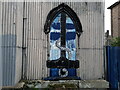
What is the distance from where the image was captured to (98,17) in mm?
7480

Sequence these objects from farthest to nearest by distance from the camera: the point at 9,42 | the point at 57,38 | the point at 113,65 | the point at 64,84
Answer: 1. the point at 57,38
2. the point at 113,65
3. the point at 64,84
4. the point at 9,42

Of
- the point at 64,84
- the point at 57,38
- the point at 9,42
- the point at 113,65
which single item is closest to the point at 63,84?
the point at 64,84

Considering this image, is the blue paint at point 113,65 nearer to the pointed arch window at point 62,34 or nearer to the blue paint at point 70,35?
the pointed arch window at point 62,34

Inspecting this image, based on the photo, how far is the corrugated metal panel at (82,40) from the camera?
24.1ft

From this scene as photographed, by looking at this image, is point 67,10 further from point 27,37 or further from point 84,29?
point 27,37

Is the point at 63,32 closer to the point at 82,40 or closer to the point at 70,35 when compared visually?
the point at 70,35

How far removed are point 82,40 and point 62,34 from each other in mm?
802

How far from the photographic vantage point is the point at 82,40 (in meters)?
7.40

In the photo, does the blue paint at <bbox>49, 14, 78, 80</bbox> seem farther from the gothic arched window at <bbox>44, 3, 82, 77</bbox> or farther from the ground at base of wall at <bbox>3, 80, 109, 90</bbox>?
the ground at base of wall at <bbox>3, 80, 109, 90</bbox>

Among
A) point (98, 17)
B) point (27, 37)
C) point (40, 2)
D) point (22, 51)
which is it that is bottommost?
point (22, 51)

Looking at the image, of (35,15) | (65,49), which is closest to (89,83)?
(65,49)

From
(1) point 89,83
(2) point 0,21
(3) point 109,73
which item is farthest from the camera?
(3) point 109,73

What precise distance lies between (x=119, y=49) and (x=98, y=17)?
1.46m

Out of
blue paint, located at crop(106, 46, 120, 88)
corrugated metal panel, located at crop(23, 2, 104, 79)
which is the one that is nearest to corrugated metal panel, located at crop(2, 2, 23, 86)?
corrugated metal panel, located at crop(23, 2, 104, 79)
